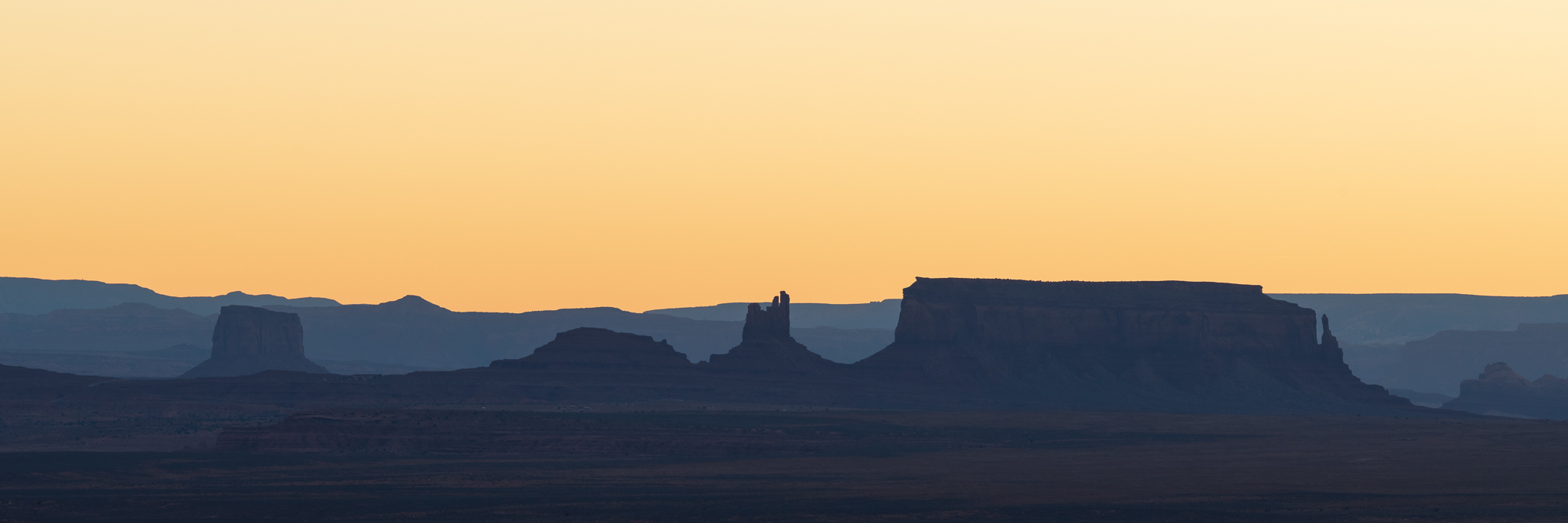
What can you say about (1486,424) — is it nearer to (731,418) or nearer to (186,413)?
(731,418)

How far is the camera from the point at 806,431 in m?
147

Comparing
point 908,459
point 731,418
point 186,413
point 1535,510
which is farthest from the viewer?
point 186,413

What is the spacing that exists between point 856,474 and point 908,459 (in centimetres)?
1522

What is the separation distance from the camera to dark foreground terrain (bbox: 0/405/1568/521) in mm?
86750

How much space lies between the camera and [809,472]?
372ft

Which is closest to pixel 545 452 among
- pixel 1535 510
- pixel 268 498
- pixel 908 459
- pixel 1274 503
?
pixel 908 459

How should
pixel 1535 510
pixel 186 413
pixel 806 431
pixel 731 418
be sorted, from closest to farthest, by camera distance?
pixel 1535 510, pixel 806 431, pixel 731 418, pixel 186 413

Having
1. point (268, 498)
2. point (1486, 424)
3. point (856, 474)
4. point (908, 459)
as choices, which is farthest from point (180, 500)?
point (1486, 424)

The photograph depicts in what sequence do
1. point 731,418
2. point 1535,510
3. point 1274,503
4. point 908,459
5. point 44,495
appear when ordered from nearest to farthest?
point 1535,510, point 1274,503, point 44,495, point 908,459, point 731,418

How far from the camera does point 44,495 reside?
96438 millimetres

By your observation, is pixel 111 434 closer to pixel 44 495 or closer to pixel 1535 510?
pixel 44 495

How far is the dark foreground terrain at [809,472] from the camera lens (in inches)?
3415

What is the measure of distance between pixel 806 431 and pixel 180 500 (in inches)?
2397

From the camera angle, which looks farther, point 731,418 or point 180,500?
point 731,418
